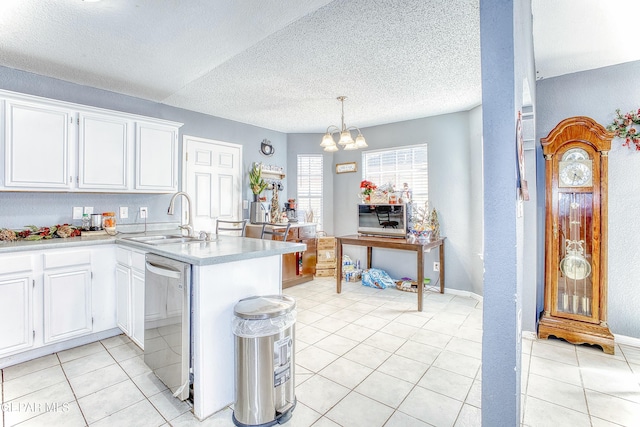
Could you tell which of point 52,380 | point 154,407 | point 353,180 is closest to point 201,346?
point 154,407

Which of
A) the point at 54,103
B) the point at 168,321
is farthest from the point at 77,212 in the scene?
the point at 168,321

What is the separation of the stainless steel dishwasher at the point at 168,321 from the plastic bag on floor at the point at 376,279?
3.03 metres

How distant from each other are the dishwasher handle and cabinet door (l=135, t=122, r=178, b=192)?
1544mm

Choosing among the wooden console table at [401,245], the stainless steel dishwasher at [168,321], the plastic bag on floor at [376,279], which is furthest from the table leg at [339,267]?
the stainless steel dishwasher at [168,321]

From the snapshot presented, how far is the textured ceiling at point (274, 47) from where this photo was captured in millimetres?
1915

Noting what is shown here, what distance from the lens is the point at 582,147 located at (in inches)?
98.6

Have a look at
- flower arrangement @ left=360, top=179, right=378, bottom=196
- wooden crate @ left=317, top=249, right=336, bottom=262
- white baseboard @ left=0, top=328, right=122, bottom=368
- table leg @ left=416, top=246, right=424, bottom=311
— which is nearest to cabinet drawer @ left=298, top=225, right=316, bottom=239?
wooden crate @ left=317, top=249, right=336, bottom=262

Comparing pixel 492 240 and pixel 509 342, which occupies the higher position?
pixel 492 240

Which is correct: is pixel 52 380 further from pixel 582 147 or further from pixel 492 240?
pixel 582 147

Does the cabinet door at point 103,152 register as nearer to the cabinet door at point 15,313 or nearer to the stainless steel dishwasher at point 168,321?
the cabinet door at point 15,313

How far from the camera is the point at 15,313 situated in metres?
2.19

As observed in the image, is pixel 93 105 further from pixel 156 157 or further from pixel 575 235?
pixel 575 235

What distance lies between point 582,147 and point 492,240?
211 centimetres

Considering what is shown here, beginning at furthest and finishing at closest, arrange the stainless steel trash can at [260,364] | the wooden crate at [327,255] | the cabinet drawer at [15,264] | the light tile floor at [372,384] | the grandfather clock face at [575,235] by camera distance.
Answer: the wooden crate at [327,255] < the grandfather clock face at [575,235] < the cabinet drawer at [15,264] < the light tile floor at [372,384] < the stainless steel trash can at [260,364]
